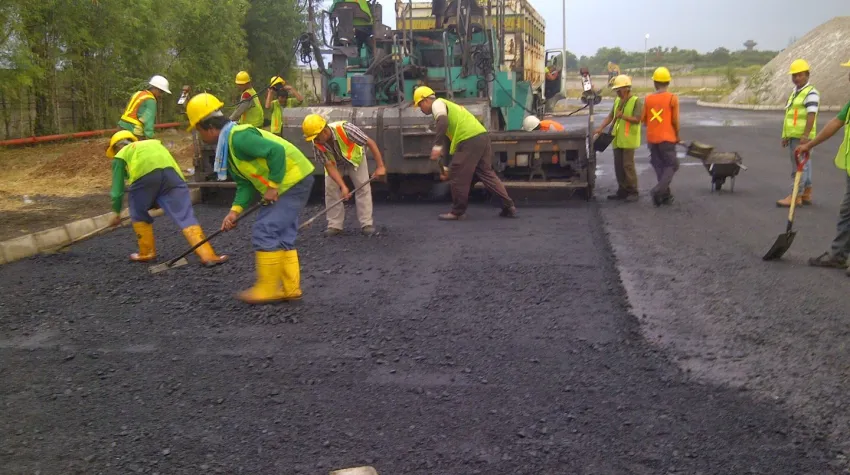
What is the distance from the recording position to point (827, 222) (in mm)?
7629

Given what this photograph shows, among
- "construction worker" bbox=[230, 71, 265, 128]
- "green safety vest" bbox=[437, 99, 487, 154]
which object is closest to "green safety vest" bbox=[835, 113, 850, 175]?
"green safety vest" bbox=[437, 99, 487, 154]

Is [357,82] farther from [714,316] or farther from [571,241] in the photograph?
[714,316]

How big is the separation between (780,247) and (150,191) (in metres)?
5.26

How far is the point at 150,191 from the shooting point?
265 inches

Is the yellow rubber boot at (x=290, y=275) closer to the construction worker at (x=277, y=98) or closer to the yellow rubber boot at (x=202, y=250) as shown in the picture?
the yellow rubber boot at (x=202, y=250)

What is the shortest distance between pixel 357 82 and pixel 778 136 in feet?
38.1

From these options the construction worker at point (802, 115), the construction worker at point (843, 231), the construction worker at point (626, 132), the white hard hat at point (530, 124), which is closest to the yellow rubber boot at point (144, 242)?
the construction worker at point (626, 132)

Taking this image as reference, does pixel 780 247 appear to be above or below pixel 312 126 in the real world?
below

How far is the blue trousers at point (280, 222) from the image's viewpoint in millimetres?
5344

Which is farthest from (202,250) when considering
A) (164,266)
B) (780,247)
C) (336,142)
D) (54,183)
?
(54,183)

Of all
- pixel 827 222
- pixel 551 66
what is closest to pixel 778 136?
pixel 551 66

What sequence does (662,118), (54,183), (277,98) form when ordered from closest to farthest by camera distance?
(662,118) → (277,98) → (54,183)

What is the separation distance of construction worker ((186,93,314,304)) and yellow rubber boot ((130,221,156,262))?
1698mm

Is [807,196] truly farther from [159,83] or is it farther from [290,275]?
[159,83]
